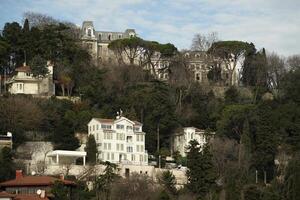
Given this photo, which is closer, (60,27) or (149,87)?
(149,87)

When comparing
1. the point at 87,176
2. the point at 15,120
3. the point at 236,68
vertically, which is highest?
the point at 236,68

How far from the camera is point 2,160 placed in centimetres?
5938

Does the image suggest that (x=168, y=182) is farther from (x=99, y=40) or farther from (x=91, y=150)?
(x=99, y=40)

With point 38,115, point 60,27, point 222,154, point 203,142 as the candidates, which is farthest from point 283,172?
point 60,27

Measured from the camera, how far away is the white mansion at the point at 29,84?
3007 inches

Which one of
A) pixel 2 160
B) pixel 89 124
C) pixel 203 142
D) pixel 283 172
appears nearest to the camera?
pixel 2 160

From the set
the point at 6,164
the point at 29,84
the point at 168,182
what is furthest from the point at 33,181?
the point at 29,84

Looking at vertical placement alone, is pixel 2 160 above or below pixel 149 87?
below

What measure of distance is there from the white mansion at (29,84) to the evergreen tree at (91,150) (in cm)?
1064

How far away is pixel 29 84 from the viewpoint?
77000 mm

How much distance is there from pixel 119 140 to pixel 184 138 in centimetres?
713

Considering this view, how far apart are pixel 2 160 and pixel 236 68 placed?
127 feet

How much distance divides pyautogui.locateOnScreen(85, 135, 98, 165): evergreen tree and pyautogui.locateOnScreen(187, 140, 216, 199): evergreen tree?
901 centimetres

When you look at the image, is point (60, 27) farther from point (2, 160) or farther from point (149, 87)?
point (2, 160)
